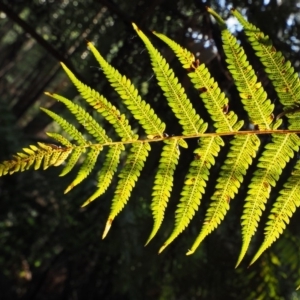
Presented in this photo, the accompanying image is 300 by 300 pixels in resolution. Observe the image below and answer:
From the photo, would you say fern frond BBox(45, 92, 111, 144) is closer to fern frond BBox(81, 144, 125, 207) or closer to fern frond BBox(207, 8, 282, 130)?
fern frond BBox(81, 144, 125, 207)

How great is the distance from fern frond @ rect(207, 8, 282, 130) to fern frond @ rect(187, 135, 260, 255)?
32 millimetres

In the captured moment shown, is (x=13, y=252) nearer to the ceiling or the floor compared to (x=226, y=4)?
nearer to the floor

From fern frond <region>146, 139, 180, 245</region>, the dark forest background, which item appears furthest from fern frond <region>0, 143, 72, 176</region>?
the dark forest background

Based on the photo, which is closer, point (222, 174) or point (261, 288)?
point (222, 174)

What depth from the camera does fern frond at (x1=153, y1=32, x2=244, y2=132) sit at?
78 cm

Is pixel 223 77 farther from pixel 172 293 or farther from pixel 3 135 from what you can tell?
pixel 3 135

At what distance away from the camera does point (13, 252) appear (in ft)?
13.1

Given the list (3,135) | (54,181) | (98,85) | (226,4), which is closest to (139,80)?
(98,85)

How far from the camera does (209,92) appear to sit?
79 cm

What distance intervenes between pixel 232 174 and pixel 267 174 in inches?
2.0

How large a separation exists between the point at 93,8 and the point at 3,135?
1781 millimetres

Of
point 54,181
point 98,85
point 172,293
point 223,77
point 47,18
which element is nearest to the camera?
point 223,77


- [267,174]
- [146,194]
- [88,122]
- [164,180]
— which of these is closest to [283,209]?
[267,174]

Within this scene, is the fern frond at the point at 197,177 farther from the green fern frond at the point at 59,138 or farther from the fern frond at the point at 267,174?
the green fern frond at the point at 59,138
